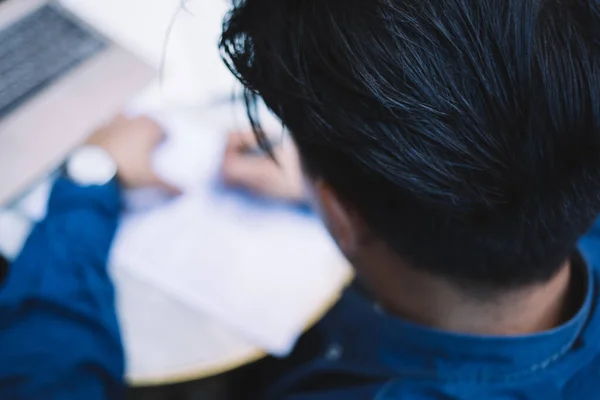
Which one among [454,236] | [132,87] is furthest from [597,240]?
[132,87]

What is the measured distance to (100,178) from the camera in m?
0.78

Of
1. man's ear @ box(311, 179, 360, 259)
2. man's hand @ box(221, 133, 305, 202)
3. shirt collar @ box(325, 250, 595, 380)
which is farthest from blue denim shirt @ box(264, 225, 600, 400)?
man's hand @ box(221, 133, 305, 202)

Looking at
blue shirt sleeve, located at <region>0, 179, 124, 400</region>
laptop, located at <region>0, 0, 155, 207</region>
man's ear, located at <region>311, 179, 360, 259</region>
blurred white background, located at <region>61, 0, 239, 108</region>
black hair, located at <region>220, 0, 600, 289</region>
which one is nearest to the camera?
black hair, located at <region>220, 0, 600, 289</region>

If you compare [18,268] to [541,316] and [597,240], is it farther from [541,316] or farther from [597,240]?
[597,240]

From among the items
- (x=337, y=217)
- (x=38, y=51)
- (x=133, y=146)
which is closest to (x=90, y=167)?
(x=133, y=146)

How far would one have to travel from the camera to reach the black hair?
0.38 m

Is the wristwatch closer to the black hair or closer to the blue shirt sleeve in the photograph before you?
the blue shirt sleeve

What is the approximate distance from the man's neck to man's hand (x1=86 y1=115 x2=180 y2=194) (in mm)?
389

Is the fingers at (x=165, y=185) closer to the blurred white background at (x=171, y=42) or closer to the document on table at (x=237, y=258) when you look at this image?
the document on table at (x=237, y=258)

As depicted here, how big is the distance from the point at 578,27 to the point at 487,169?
11cm

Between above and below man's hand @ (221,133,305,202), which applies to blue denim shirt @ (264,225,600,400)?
above

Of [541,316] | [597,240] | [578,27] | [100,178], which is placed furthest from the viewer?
[100,178]

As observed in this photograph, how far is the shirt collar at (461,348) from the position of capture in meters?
0.50

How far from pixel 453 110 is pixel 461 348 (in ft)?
0.77
